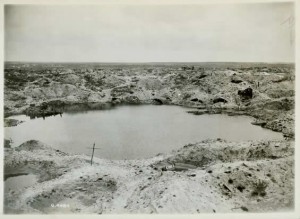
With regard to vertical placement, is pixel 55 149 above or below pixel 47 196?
above

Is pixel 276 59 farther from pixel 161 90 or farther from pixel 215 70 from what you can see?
pixel 161 90

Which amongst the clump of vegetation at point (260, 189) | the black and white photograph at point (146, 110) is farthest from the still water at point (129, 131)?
the clump of vegetation at point (260, 189)

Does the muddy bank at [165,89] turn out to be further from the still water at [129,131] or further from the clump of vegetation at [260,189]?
the clump of vegetation at [260,189]

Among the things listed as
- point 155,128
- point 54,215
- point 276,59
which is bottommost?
point 54,215

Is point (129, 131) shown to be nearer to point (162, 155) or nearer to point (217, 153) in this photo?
point (162, 155)

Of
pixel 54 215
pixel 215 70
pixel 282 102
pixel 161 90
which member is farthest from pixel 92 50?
pixel 282 102

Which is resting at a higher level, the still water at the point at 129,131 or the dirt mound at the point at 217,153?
the still water at the point at 129,131

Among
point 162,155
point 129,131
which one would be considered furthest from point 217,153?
point 129,131

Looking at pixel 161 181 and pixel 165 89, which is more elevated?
pixel 165 89
